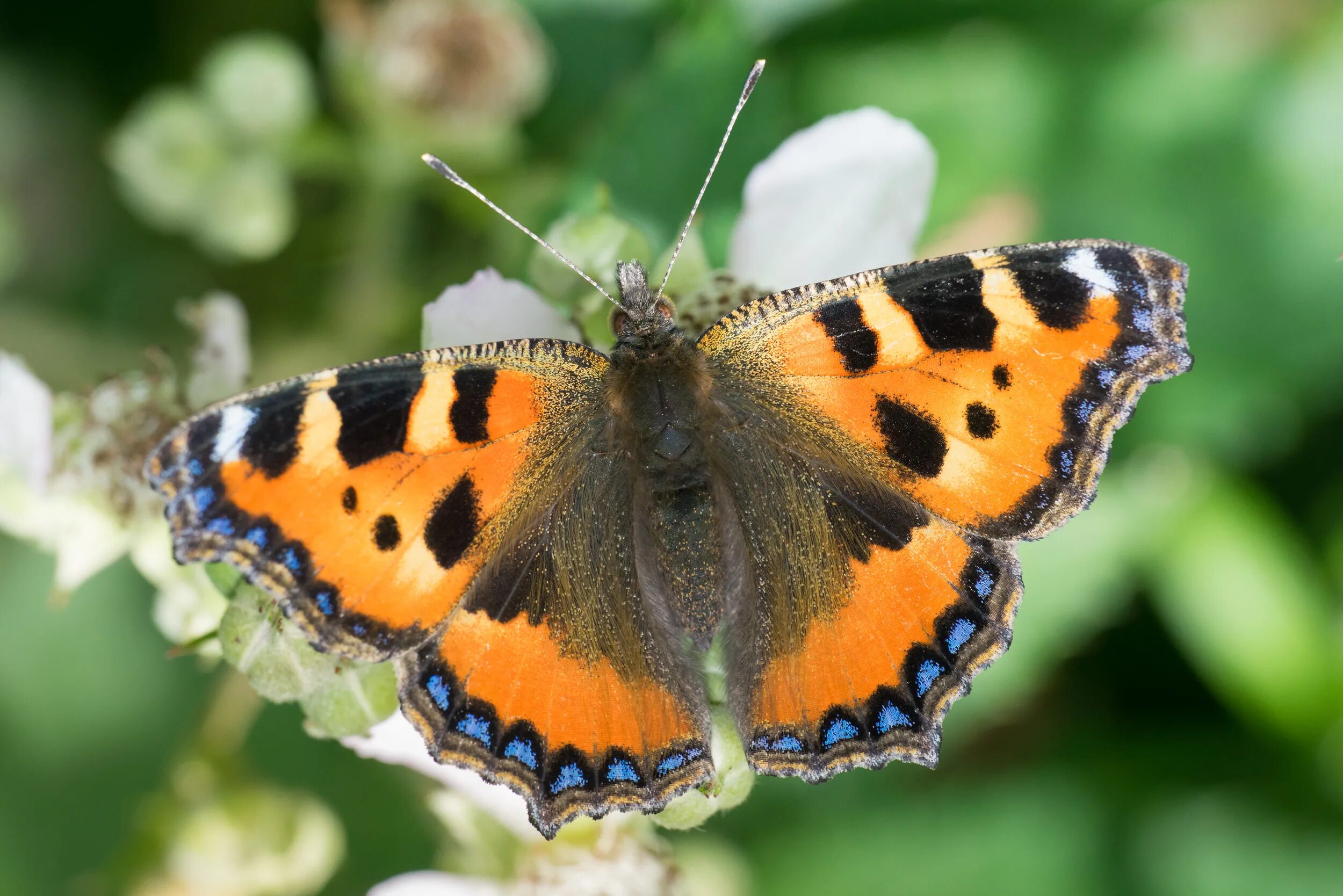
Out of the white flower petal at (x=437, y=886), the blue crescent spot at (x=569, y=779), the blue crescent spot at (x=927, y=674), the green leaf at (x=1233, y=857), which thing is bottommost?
the green leaf at (x=1233, y=857)

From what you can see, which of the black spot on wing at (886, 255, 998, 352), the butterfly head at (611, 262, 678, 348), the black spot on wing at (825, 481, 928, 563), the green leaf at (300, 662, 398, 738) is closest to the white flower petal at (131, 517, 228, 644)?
the green leaf at (300, 662, 398, 738)

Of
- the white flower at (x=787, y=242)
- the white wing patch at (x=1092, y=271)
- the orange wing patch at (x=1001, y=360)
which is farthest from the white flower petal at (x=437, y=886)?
the white wing patch at (x=1092, y=271)

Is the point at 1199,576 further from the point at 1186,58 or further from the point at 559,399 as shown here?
the point at 559,399

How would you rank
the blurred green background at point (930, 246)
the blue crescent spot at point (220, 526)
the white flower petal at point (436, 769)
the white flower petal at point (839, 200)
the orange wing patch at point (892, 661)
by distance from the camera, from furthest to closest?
the blurred green background at point (930, 246) < the white flower petal at point (839, 200) < the white flower petal at point (436, 769) < the orange wing patch at point (892, 661) < the blue crescent spot at point (220, 526)

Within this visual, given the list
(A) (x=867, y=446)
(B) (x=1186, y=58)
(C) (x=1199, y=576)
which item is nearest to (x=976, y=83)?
(B) (x=1186, y=58)

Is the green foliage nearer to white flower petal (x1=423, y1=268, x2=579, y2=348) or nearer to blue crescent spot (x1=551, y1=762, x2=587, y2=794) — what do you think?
blue crescent spot (x1=551, y1=762, x2=587, y2=794)

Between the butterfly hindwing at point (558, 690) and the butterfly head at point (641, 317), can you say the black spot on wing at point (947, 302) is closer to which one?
the butterfly head at point (641, 317)
